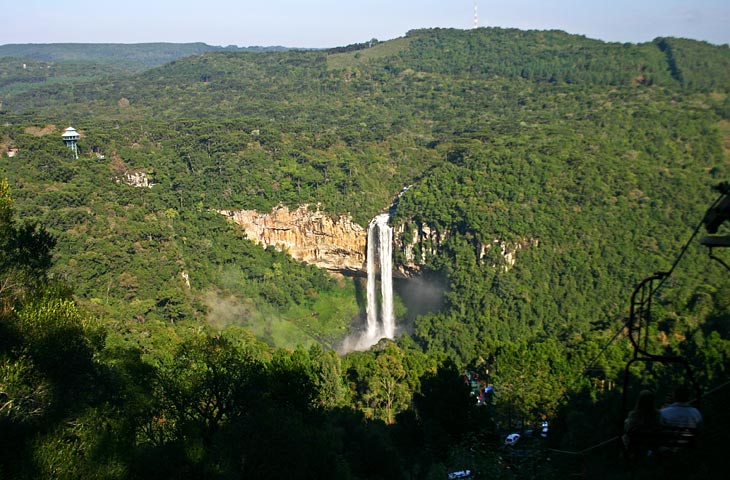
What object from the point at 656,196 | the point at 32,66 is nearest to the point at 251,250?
the point at 656,196

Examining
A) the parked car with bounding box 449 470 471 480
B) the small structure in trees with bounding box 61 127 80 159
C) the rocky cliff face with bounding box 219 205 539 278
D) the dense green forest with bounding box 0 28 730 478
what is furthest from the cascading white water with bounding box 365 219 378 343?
the parked car with bounding box 449 470 471 480

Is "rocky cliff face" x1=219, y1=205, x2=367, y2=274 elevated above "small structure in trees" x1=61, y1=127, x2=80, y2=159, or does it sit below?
below

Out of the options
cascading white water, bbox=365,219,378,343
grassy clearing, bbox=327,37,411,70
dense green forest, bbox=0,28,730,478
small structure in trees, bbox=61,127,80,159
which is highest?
grassy clearing, bbox=327,37,411,70

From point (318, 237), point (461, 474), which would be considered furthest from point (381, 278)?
point (461, 474)

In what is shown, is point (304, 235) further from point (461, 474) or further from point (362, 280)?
point (461, 474)

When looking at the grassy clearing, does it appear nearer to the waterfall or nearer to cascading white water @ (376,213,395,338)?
the waterfall

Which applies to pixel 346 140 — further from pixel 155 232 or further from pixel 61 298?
pixel 61 298

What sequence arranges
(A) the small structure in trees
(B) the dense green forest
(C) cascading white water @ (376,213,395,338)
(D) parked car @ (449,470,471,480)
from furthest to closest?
(A) the small structure in trees → (C) cascading white water @ (376,213,395,338) → (B) the dense green forest → (D) parked car @ (449,470,471,480)

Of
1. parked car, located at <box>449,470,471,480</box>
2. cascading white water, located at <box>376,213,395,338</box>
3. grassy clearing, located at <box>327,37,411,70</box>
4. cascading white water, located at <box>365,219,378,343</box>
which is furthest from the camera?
grassy clearing, located at <box>327,37,411,70</box>
